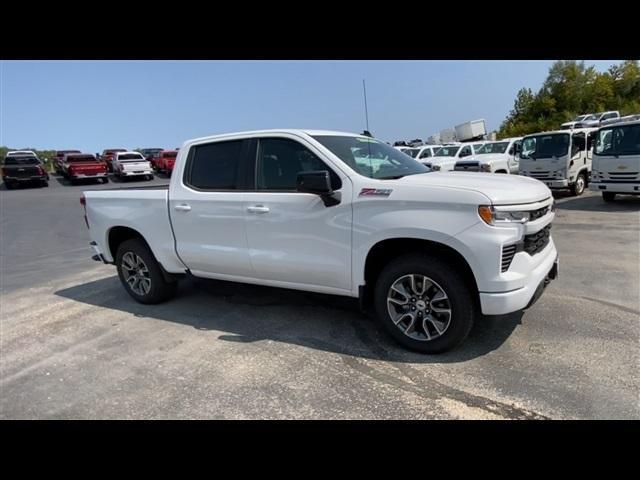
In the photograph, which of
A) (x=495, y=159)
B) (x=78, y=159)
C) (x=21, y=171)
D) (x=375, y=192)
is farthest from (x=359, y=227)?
(x=78, y=159)

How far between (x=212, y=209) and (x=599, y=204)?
37.0 ft

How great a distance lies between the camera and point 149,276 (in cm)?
498

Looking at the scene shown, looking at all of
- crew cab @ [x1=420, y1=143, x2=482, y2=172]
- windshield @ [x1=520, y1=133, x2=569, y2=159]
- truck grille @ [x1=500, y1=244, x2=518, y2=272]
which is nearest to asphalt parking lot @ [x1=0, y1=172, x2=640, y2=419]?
truck grille @ [x1=500, y1=244, x2=518, y2=272]

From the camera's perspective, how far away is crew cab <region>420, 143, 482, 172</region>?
671 inches

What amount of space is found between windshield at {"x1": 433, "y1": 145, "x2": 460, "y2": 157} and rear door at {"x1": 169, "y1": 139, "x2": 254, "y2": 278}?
16408 millimetres

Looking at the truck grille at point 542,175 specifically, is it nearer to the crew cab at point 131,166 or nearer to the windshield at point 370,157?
the windshield at point 370,157

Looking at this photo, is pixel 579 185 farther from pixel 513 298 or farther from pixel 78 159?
pixel 78 159

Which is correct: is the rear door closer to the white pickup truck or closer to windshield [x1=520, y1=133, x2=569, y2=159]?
the white pickup truck

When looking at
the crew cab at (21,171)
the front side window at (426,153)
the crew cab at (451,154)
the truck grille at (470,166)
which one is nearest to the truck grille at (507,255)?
the truck grille at (470,166)

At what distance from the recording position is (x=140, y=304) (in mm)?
5145

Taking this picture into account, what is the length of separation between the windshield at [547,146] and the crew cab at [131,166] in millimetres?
21919

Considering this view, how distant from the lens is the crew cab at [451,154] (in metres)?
17.0
